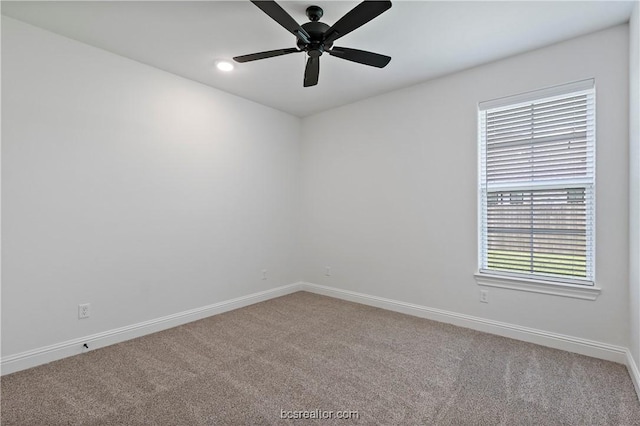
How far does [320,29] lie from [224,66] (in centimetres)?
131

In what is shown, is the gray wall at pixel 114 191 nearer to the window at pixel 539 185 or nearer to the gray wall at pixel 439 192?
the gray wall at pixel 439 192

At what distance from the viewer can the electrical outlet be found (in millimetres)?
2595

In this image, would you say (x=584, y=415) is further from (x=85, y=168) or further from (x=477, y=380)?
(x=85, y=168)

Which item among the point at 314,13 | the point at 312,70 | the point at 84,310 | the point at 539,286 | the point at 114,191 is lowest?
the point at 84,310

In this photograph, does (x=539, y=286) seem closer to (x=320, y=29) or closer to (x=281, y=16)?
(x=320, y=29)

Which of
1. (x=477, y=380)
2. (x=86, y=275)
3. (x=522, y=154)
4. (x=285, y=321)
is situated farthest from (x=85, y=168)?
(x=522, y=154)

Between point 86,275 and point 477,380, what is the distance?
125 inches


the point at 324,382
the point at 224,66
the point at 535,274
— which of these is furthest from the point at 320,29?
the point at 535,274

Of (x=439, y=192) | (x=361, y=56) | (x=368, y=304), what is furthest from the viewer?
(x=368, y=304)

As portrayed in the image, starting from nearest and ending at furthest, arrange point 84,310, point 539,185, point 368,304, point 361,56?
point 361,56, point 84,310, point 539,185, point 368,304

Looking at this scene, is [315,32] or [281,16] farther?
[315,32]

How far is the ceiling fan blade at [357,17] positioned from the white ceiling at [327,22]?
25 cm

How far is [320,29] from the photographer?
2094 millimetres

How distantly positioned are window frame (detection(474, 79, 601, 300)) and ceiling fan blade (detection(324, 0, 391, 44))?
69.3 inches
